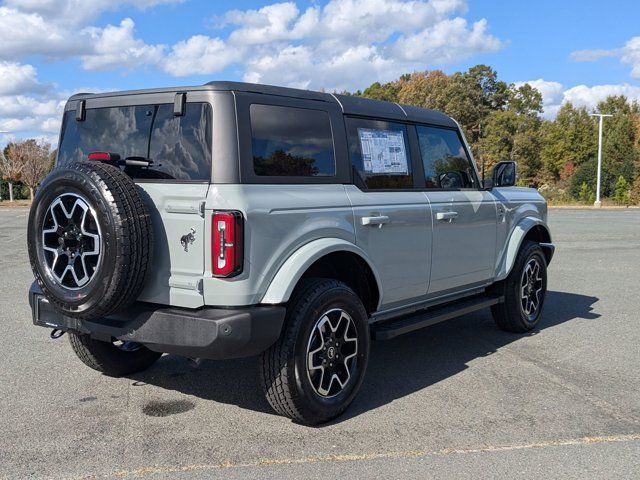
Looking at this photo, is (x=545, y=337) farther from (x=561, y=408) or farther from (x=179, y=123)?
(x=179, y=123)

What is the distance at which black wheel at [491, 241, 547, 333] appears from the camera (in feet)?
20.1

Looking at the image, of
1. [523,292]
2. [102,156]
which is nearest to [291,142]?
[102,156]

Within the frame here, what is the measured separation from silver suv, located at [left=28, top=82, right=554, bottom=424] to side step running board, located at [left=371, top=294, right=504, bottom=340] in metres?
0.04

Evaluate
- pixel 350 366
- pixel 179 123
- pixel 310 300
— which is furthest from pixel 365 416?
pixel 179 123

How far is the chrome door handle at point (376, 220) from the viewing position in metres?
4.25

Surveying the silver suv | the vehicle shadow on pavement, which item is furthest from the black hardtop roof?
the vehicle shadow on pavement

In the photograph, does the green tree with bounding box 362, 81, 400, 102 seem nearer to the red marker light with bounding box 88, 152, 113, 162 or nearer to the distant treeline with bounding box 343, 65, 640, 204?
the distant treeline with bounding box 343, 65, 640, 204

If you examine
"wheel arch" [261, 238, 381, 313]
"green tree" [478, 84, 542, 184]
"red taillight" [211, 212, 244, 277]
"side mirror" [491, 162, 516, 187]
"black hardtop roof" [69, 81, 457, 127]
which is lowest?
"wheel arch" [261, 238, 381, 313]

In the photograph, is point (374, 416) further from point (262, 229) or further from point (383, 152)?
point (383, 152)

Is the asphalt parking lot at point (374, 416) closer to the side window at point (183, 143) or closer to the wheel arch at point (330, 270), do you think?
Answer: the wheel arch at point (330, 270)

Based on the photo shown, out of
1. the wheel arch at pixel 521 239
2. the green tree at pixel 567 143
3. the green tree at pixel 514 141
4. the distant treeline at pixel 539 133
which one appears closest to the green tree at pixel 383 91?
the distant treeline at pixel 539 133

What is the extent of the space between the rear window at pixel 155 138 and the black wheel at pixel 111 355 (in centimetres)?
138

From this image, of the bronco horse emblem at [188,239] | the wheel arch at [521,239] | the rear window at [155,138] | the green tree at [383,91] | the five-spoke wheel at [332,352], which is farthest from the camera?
the green tree at [383,91]

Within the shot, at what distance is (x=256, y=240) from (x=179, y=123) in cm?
87
